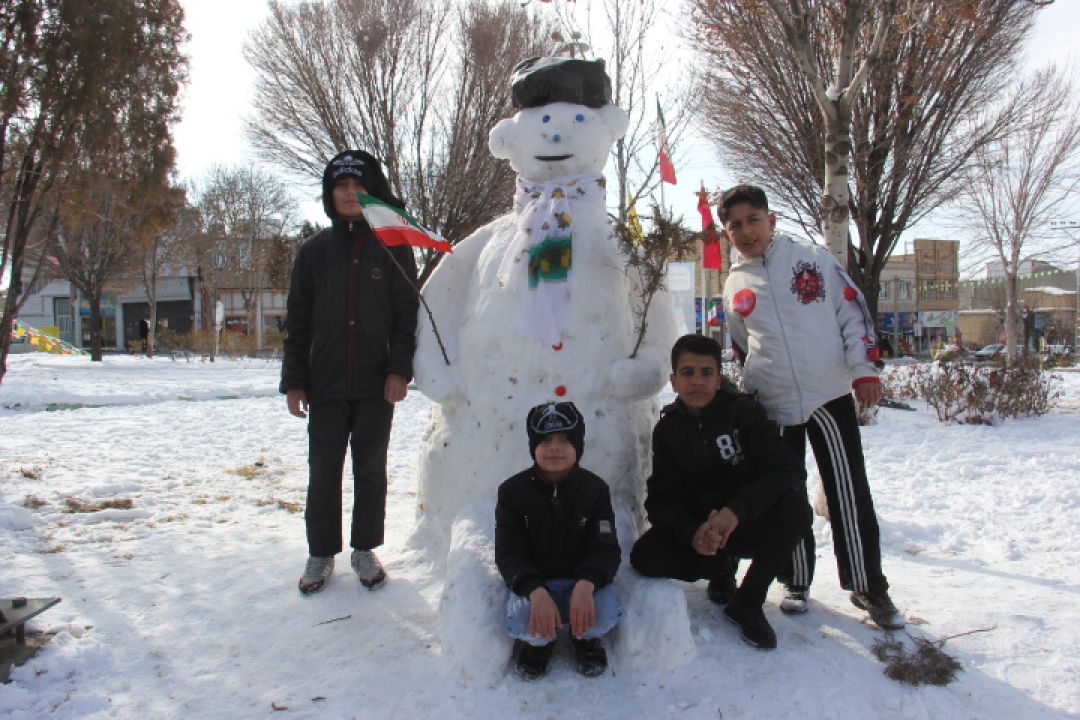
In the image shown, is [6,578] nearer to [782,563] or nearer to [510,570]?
[510,570]

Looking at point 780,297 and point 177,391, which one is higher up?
point 780,297

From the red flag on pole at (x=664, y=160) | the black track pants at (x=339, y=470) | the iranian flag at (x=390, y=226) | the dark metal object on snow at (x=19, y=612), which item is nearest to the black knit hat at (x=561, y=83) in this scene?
the iranian flag at (x=390, y=226)

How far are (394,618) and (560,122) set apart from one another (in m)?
2.20

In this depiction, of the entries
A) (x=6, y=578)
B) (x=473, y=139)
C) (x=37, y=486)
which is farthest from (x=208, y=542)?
(x=473, y=139)

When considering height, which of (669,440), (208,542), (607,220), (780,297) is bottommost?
(208,542)

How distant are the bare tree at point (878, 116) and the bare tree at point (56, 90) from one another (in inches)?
221

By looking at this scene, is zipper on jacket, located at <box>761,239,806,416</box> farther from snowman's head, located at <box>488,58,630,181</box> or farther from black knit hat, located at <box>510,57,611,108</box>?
black knit hat, located at <box>510,57,611,108</box>

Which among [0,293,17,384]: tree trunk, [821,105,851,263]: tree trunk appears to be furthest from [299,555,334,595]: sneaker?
[821,105,851,263]: tree trunk

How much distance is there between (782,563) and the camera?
7.84 ft

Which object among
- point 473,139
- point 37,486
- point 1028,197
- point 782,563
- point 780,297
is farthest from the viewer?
point 1028,197

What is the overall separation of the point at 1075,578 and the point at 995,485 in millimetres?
2001

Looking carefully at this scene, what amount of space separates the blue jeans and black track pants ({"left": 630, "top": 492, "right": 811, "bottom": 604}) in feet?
0.65

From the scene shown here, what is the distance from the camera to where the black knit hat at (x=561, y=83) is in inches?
123

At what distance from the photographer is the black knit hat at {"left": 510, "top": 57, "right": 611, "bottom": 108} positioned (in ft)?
10.3
